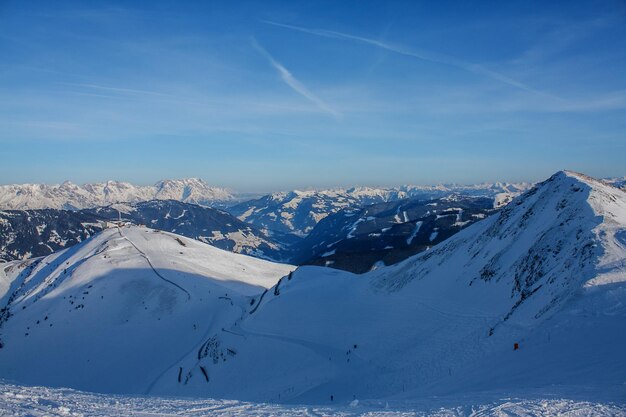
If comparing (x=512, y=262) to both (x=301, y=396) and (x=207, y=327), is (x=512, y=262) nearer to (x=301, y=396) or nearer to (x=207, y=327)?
(x=301, y=396)

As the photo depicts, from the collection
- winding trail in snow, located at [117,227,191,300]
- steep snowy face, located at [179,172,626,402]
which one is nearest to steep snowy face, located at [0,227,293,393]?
winding trail in snow, located at [117,227,191,300]

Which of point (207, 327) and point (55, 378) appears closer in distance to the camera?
point (55, 378)

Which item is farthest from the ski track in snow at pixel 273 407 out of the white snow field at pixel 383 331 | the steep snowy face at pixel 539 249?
the steep snowy face at pixel 539 249

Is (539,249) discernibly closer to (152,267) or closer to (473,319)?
(473,319)

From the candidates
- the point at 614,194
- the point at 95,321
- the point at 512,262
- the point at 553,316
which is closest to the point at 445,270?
the point at 512,262

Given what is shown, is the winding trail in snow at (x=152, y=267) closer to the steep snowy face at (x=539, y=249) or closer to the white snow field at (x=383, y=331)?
the white snow field at (x=383, y=331)

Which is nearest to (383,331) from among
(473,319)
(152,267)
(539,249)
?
(473,319)

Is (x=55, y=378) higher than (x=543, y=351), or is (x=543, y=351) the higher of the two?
(x=543, y=351)

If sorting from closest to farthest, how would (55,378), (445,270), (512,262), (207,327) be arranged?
1. (512,262)
2. (445,270)
3. (55,378)
4. (207,327)
